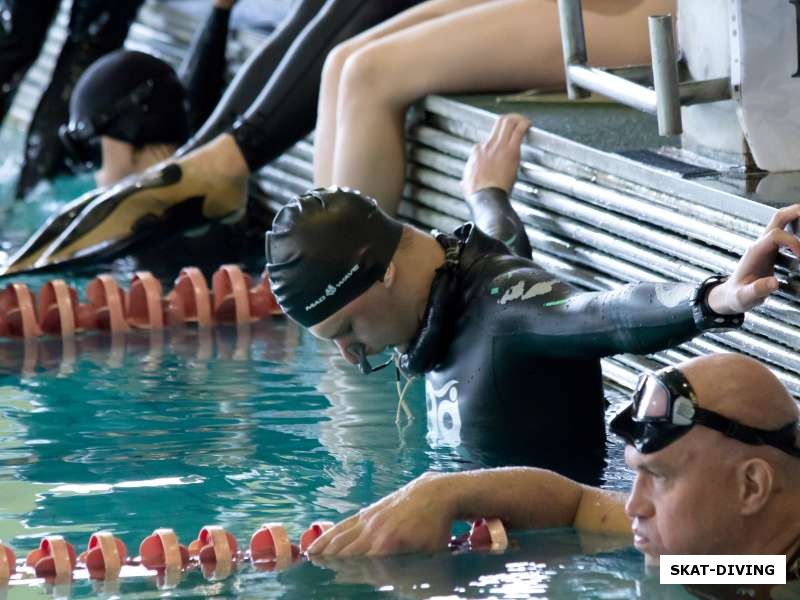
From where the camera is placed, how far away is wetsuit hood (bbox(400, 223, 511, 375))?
11.5 feet

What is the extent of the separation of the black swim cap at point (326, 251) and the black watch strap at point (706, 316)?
78cm

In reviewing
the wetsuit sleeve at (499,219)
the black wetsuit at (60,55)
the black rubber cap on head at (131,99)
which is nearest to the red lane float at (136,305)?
the black rubber cap on head at (131,99)

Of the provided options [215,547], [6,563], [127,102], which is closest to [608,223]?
[215,547]

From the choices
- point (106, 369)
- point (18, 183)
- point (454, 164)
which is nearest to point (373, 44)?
point (454, 164)

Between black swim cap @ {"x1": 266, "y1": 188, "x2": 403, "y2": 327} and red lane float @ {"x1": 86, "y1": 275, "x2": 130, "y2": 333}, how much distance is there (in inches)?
75.3

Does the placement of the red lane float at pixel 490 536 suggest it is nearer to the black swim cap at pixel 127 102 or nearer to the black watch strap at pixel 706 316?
the black watch strap at pixel 706 316

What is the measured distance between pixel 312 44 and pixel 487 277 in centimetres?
255

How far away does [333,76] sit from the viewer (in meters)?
5.41

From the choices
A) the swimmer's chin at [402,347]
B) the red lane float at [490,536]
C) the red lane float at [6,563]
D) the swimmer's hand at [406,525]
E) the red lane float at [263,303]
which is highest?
the swimmer's chin at [402,347]

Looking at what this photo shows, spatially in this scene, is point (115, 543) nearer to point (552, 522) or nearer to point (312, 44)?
point (552, 522)

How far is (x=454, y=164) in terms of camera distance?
17.3 feet

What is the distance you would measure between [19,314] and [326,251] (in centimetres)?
211

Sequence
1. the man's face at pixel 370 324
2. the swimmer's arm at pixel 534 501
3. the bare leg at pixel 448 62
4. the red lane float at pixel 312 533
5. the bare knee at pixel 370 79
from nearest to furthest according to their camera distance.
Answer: the swimmer's arm at pixel 534 501, the red lane float at pixel 312 533, the man's face at pixel 370 324, the bare leg at pixel 448 62, the bare knee at pixel 370 79

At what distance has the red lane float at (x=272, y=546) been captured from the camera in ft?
10.0
